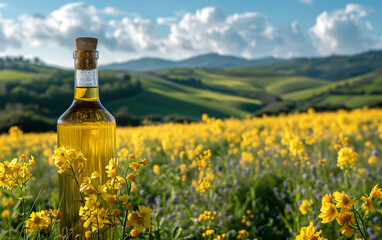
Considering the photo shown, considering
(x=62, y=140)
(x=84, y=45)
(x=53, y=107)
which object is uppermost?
(x=84, y=45)

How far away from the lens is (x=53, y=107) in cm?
4172

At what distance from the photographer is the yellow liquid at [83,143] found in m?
1.82

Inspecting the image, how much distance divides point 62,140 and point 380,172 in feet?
14.5

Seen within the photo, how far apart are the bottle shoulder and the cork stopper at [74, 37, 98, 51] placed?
31 cm

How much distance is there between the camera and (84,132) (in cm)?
182

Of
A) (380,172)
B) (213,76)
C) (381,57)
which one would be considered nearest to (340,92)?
(213,76)

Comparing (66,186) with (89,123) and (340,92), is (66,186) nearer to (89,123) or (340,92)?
(89,123)

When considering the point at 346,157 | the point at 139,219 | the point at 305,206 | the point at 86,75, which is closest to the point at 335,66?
the point at 305,206

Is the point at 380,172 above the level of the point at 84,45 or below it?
below

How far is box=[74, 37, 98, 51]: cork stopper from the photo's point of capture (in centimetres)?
181

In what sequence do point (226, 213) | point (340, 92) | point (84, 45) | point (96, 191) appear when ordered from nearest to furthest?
1. point (96, 191)
2. point (84, 45)
3. point (226, 213)
4. point (340, 92)

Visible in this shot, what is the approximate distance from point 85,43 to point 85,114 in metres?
0.39

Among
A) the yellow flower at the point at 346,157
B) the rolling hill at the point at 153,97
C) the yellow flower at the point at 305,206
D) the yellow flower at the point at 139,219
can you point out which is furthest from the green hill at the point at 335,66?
the yellow flower at the point at 139,219

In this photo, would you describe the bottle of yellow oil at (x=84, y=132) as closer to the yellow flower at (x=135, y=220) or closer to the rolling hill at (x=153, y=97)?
the yellow flower at (x=135, y=220)
